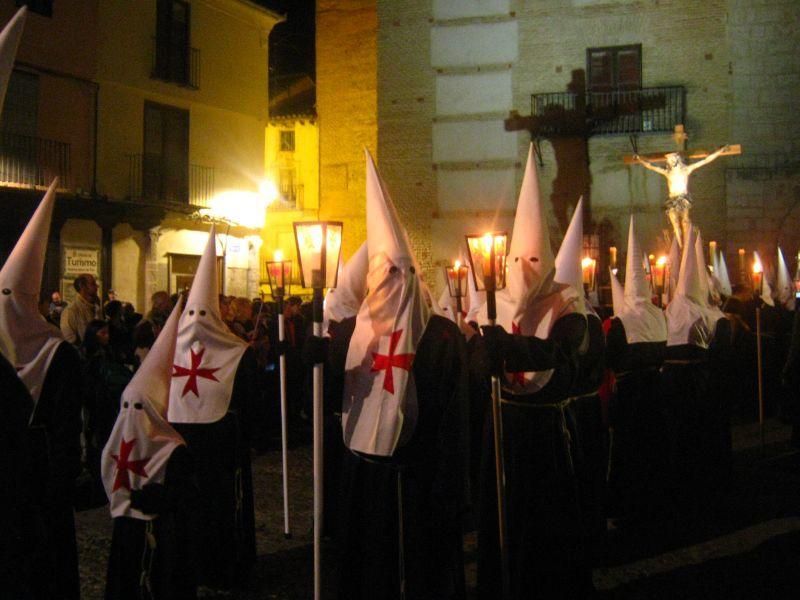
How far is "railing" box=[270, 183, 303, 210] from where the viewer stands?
28141 mm

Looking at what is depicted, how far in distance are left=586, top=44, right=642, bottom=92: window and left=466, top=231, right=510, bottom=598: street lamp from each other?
64.9ft

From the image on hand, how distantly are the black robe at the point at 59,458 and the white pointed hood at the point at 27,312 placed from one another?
70 millimetres

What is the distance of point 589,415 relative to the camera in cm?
556

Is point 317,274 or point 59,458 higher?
point 317,274

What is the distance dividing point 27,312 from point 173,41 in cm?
2035

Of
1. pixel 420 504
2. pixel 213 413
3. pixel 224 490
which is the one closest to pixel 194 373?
pixel 213 413

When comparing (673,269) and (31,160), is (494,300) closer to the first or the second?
(673,269)

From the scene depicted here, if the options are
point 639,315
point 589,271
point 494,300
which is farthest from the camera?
point 589,271

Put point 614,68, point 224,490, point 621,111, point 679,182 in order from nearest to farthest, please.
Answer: point 224,490 → point 679,182 → point 621,111 → point 614,68

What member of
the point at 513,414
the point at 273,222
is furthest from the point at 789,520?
the point at 273,222

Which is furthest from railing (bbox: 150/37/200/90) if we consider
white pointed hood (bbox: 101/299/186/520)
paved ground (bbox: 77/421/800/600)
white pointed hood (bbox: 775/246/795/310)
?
white pointed hood (bbox: 101/299/186/520)

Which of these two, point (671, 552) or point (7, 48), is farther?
point (671, 552)

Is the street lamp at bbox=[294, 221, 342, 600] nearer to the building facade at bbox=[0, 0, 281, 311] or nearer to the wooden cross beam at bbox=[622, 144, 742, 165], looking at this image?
the building facade at bbox=[0, 0, 281, 311]

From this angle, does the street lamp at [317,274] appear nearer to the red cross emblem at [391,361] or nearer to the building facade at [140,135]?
the red cross emblem at [391,361]
